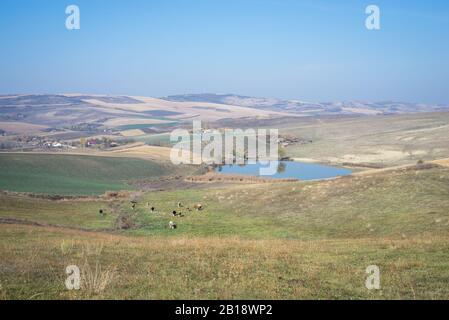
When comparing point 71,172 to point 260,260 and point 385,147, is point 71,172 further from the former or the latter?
point 385,147

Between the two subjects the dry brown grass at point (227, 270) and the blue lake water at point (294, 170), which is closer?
the dry brown grass at point (227, 270)

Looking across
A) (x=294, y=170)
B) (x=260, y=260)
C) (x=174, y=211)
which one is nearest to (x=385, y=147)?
(x=294, y=170)

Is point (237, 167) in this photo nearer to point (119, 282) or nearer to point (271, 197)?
point (271, 197)

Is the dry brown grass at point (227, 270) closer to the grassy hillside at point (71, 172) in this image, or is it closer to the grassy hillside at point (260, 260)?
the grassy hillside at point (260, 260)

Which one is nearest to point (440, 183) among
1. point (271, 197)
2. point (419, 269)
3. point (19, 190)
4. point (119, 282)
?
point (271, 197)

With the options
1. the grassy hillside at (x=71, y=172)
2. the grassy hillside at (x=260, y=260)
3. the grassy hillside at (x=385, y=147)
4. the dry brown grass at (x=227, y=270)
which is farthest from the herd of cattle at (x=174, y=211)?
the grassy hillside at (x=385, y=147)

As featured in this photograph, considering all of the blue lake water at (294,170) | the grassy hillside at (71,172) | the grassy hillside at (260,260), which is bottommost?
the blue lake water at (294,170)

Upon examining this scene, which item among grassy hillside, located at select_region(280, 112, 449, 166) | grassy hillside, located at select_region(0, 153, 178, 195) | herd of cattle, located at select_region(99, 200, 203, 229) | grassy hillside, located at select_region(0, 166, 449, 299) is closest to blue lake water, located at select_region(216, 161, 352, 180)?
grassy hillside, located at select_region(280, 112, 449, 166)

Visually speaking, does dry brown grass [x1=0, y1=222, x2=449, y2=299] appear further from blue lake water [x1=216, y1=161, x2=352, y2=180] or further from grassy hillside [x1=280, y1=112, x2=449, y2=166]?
grassy hillside [x1=280, y1=112, x2=449, y2=166]
